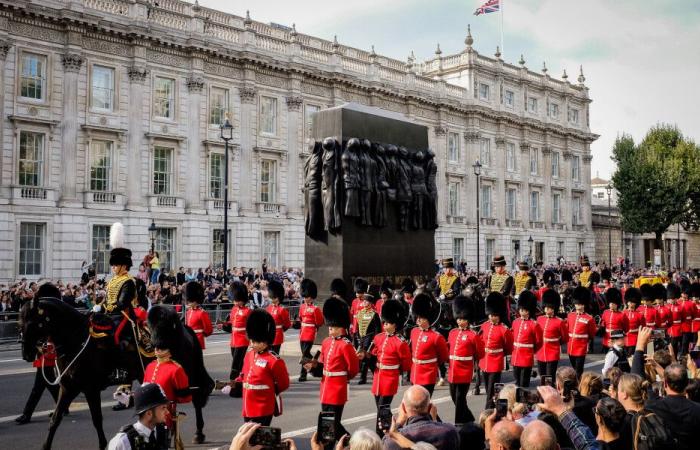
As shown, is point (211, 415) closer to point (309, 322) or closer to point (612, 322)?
point (309, 322)

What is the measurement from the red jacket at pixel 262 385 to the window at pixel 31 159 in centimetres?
2651

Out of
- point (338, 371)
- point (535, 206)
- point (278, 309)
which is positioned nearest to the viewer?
point (338, 371)

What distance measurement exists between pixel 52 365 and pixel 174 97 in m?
26.5

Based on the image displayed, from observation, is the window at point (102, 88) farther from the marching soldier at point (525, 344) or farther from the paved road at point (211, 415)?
the marching soldier at point (525, 344)

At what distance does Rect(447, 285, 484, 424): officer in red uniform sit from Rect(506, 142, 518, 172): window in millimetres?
47792

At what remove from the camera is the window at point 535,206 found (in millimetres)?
60406

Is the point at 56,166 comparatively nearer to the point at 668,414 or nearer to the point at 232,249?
the point at 232,249

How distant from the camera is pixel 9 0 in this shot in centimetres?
3002

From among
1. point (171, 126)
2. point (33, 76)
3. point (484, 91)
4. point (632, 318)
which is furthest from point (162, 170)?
point (484, 91)

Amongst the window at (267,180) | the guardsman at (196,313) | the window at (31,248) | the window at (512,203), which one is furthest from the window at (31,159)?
the window at (512,203)

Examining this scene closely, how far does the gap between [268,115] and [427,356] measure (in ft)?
104

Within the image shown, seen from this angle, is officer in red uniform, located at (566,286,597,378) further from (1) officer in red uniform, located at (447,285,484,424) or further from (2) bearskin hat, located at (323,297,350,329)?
(2) bearskin hat, located at (323,297,350,329)

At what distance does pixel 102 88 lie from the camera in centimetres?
3372

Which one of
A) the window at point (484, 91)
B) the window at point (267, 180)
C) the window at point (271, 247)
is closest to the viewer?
the window at point (271, 247)
